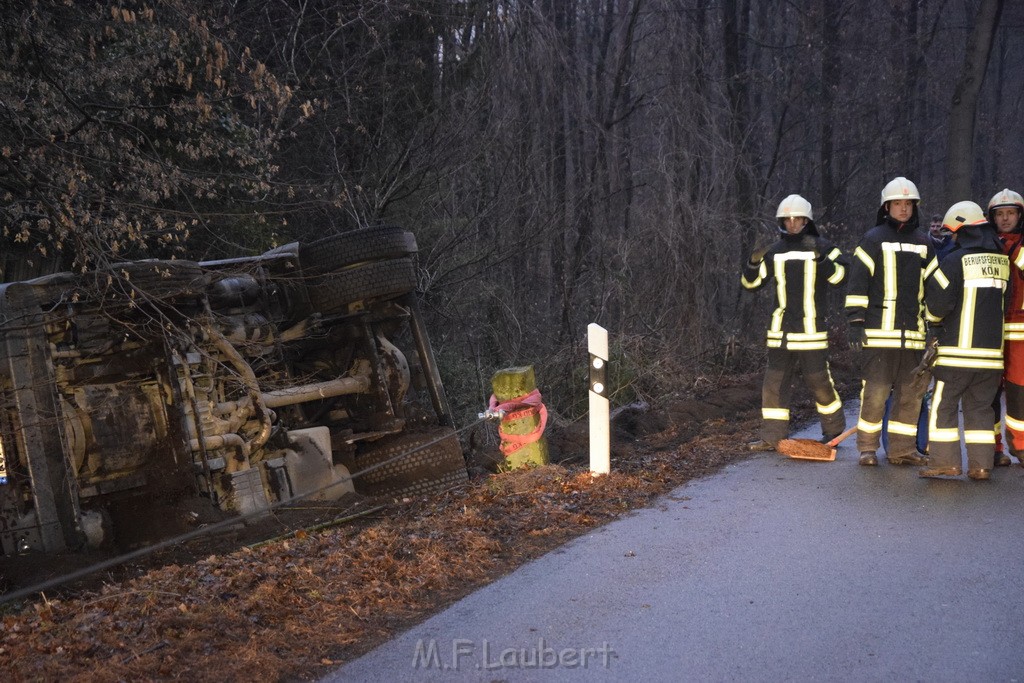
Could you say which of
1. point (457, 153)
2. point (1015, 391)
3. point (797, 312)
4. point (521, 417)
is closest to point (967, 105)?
point (457, 153)

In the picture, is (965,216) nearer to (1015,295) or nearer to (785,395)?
(1015,295)

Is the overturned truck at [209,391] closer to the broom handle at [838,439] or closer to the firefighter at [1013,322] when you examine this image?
the broom handle at [838,439]

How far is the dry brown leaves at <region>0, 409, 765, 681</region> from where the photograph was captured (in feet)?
13.0

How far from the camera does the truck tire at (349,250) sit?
27.6ft

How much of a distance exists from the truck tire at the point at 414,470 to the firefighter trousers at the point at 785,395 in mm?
2618

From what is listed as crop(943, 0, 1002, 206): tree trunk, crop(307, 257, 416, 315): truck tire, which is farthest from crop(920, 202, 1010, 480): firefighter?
crop(943, 0, 1002, 206): tree trunk

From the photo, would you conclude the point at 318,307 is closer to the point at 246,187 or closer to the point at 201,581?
the point at 246,187

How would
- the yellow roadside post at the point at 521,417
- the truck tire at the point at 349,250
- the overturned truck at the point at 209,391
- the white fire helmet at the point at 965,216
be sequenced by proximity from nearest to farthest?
the overturned truck at the point at 209,391 → the white fire helmet at the point at 965,216 → the yellow roadside post at the point at 521,417 → the truck tire at the point at 349,250

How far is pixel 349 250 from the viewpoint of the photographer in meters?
8.43

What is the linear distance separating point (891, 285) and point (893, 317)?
247 mm

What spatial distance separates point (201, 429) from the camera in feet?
23.1

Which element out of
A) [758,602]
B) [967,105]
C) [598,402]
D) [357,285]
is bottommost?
[758,602]
